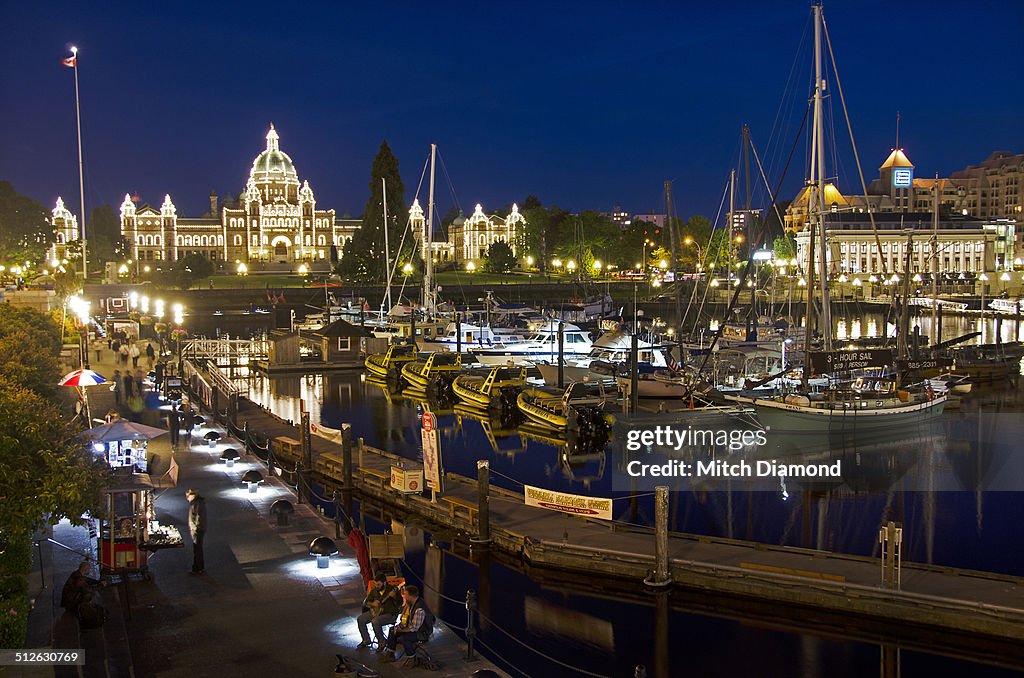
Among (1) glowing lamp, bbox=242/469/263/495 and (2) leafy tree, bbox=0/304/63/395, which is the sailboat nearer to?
(1) glowing lamp, bbox=242/469/263/495

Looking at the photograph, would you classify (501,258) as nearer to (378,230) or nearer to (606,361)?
(378,230)

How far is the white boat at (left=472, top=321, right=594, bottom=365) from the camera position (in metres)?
58.1

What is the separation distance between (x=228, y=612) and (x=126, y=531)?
3.16 metres

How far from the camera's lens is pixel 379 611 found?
14.7 m

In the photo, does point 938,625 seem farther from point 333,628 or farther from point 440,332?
point 440,332

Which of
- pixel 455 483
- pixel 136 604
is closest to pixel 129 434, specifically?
pixel 136 604

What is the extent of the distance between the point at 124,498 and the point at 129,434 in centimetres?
288

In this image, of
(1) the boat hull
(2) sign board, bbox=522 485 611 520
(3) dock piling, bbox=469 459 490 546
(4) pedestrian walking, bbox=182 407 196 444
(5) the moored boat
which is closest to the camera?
(3) dock piling, bbox=469 459 490 546

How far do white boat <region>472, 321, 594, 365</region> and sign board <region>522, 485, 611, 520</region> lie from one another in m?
31.0

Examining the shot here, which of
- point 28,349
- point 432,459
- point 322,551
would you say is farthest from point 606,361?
point 322,551

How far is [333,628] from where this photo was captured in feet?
52.0

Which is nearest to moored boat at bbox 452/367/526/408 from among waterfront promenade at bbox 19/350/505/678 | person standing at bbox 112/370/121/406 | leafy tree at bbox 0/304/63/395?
person standing at bbox 112/370/121/406

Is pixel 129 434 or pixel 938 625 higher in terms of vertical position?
pixel 129 434

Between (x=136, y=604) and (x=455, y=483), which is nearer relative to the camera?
(x=136, y=604)
